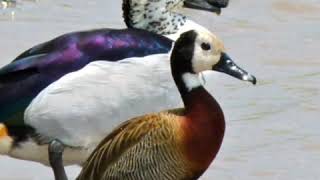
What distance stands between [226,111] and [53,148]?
189 cm

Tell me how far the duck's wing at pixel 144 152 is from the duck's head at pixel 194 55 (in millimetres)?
196

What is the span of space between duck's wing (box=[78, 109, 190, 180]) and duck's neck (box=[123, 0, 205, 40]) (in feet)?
4.51

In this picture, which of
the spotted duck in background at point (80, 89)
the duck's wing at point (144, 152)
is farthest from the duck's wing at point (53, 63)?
the duck's wing at point (144, 152)

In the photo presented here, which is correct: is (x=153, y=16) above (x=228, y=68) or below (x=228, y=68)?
below

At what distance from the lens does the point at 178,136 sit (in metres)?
6.41

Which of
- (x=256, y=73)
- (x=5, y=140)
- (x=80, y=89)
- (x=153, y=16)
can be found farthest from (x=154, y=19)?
(x=256, y=73)

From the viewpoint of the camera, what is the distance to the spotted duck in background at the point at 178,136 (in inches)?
252

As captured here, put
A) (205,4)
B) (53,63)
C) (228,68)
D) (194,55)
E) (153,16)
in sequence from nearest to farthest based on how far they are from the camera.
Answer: (194,55), (228,68), (53,63), (153,16), (205,4)

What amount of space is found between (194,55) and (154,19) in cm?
136

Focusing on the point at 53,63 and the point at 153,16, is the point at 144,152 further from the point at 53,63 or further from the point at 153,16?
the point at 153,16

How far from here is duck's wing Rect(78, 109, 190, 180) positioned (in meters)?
6.39

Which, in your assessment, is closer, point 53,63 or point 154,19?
point 53,63

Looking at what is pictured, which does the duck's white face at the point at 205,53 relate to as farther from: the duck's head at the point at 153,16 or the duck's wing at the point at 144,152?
the duck's head at the point at 153,16

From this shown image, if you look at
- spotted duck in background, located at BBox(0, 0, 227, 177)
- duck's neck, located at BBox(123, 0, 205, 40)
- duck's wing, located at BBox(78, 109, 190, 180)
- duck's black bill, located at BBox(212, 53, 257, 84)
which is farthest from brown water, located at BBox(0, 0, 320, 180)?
duck's wing, located at BBox(78, 109, 190, 180)
